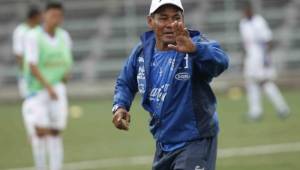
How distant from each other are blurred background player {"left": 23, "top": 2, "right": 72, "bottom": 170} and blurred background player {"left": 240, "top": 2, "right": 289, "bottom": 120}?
737cm

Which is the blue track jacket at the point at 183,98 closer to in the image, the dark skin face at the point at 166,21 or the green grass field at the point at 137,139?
the dark skin face at the point at 166,21

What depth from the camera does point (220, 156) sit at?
14.2m

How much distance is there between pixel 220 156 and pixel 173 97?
6.92 m

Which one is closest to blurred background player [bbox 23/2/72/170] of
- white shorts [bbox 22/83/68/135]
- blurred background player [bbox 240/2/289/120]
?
white shorts [bbox 22/83/68/135]

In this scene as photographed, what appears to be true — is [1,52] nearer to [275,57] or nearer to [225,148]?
[275,57]

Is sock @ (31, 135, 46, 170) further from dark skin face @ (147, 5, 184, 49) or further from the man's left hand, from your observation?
the man's left hand

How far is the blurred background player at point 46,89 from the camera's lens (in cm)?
1253

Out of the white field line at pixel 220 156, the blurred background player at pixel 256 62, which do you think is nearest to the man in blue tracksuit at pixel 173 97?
the white field line at pixel 220 156

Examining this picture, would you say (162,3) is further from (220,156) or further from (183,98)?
(220,156)

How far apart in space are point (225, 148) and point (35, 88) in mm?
3825

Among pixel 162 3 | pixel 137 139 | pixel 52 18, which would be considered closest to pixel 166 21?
pixel 162 3

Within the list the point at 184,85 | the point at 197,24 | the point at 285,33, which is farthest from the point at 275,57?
the point at 184,85

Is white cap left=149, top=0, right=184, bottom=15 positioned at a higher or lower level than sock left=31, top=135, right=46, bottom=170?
higher

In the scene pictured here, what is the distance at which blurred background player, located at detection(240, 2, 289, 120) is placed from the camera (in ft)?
63.5
